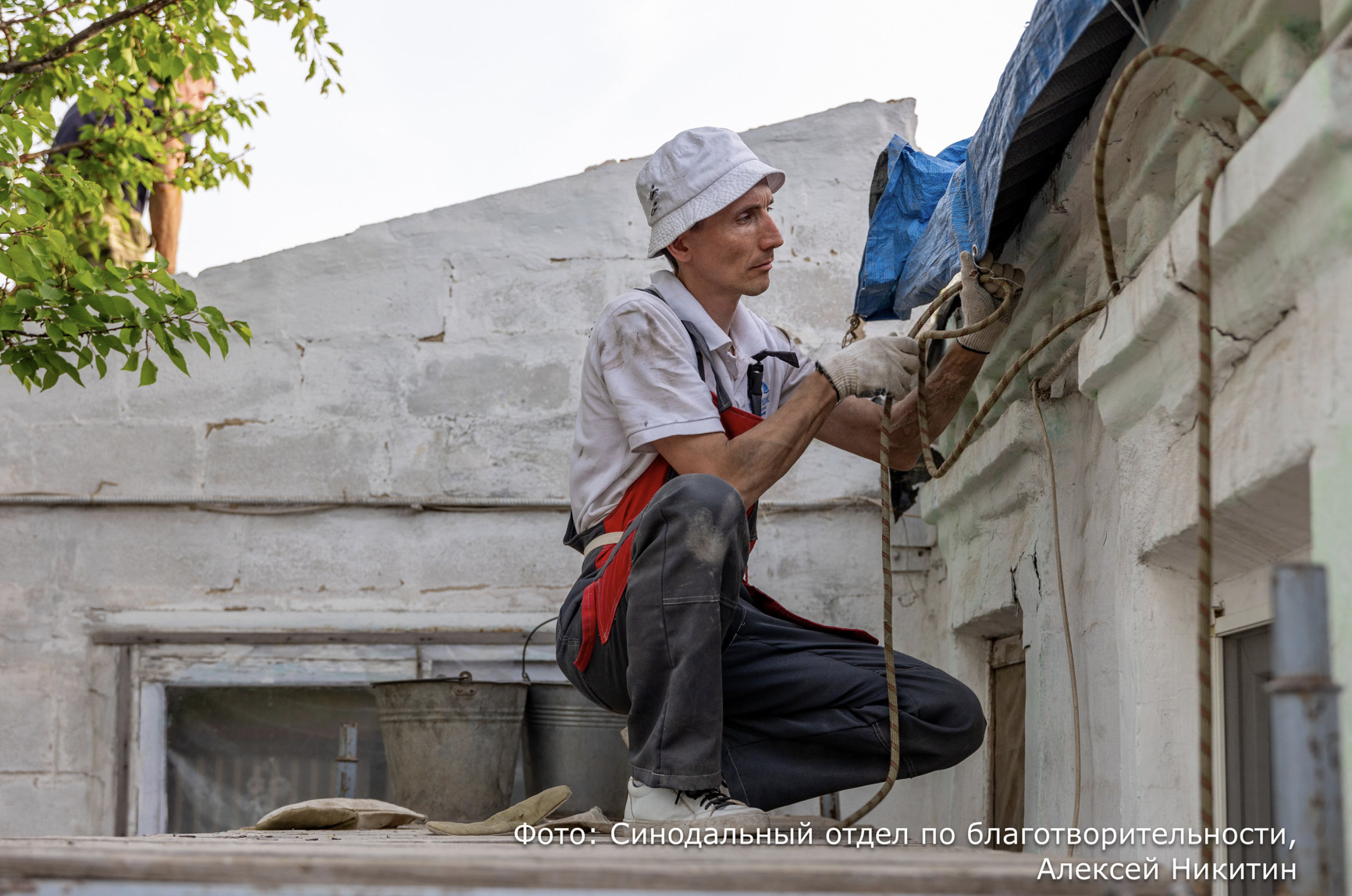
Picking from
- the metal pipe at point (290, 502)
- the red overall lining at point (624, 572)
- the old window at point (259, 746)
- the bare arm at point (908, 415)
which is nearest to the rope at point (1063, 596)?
the bare arm at point (908, 415)

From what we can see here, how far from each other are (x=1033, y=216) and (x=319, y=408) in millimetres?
2844

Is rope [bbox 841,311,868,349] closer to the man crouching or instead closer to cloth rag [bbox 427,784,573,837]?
the man crouching

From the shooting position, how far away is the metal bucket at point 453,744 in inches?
153

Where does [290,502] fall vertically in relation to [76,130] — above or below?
below

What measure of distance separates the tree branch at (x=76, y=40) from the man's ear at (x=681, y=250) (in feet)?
5.70

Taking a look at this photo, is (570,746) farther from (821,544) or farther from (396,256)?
(396,256)

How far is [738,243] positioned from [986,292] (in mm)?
568

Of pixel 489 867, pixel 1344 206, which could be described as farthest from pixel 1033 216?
pixel 489 867

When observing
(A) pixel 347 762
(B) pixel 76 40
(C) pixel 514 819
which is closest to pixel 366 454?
(A) pixel 347 762

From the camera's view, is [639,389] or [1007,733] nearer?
[639,389]

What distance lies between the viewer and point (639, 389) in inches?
102

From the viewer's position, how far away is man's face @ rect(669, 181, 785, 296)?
2.83m

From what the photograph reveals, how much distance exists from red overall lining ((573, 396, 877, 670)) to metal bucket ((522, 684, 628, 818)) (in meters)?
1.39

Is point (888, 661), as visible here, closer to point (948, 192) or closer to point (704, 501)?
point (704, 501)
